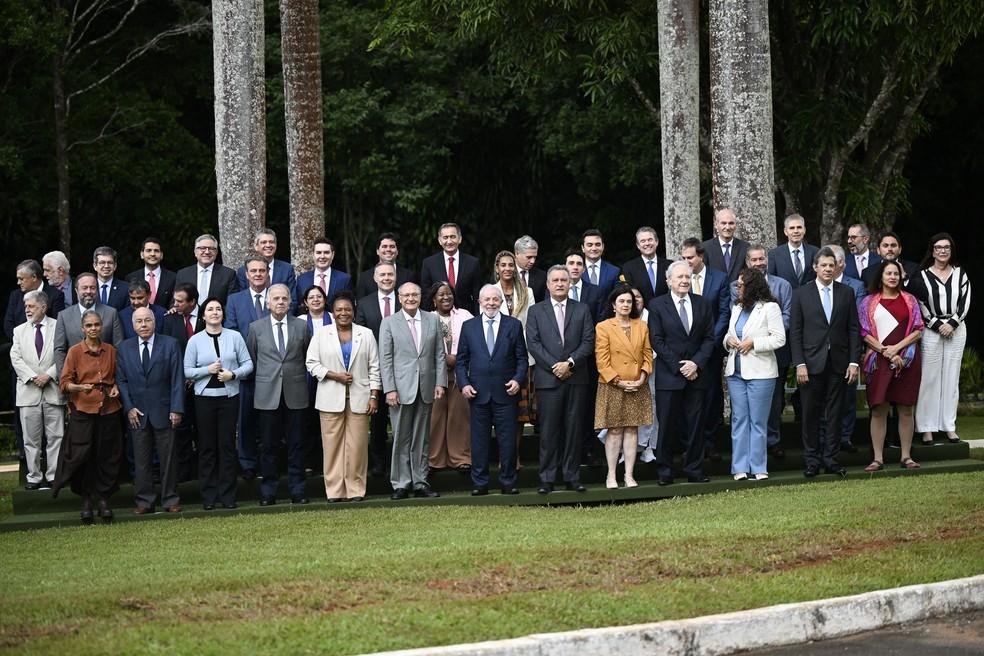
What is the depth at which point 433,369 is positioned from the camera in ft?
48.0

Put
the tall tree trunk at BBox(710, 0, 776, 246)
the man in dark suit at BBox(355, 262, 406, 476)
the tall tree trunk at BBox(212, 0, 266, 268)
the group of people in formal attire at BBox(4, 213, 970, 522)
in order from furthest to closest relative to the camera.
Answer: the tall tree trunk at BBox(212, 0, 266, 268), the tall tree trunk at BBox(710, 0, 776, 246), the man in dark suit at BBox(355, 262, 406, 476), the group of people in formal attire at BBox(4, 213, 970, 522)

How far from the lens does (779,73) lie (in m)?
25.3

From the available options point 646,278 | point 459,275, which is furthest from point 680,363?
point 459,275

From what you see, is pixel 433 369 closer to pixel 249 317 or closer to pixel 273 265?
pixel 249 317

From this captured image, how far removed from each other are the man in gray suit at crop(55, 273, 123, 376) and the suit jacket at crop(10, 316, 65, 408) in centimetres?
20

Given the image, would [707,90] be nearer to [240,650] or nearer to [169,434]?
[169,434]

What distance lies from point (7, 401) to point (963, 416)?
17584 millimetres

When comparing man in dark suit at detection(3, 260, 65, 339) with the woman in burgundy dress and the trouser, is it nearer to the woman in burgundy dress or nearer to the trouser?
the trouser

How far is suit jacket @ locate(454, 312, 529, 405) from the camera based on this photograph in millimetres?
14453

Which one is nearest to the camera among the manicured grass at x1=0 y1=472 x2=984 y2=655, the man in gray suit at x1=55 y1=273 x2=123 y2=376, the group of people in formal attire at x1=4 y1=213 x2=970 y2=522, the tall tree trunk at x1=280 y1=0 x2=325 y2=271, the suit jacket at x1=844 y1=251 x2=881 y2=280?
the manicured grass at x1=0 y1=472 x2=984 y2=655

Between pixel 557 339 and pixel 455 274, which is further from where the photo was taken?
pixel 455 274

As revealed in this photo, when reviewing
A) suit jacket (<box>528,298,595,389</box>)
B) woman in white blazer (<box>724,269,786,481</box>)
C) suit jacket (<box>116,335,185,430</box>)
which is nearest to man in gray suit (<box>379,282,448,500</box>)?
suit jacket (<box>528,298,595,389</box>)

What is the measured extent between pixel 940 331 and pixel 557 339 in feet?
14.0

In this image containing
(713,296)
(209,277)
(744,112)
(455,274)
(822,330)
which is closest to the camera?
(822,330)
